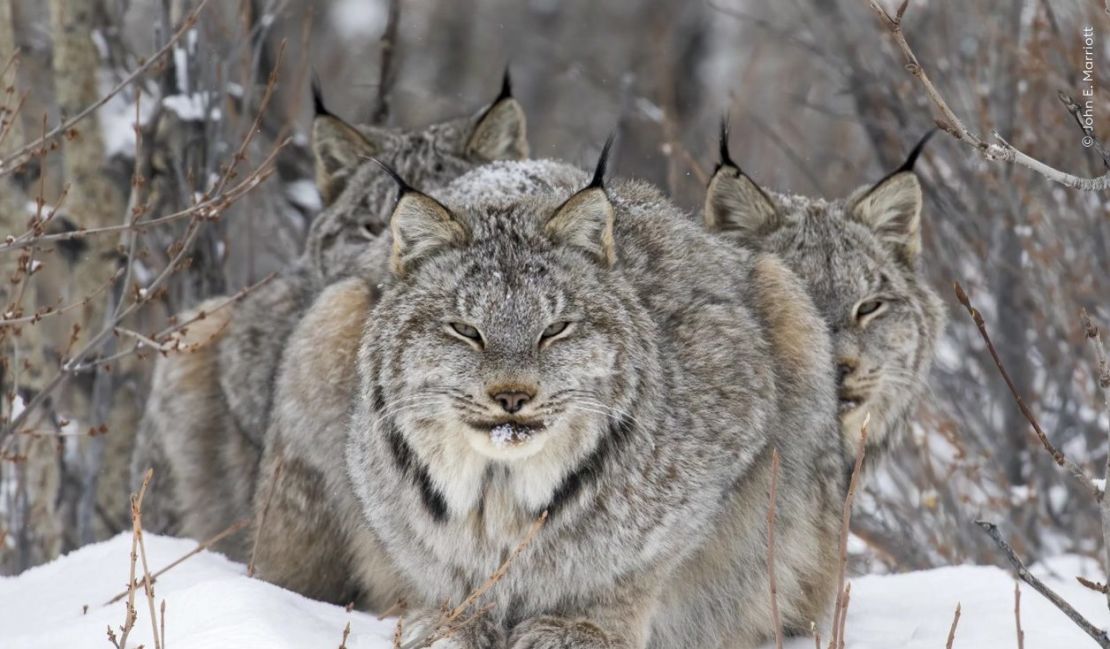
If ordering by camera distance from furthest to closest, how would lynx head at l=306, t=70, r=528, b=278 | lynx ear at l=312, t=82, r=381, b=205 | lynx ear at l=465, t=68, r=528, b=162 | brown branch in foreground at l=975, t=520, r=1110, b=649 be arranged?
1. lynx ear at l=465, t=68, r=528, b=162
2. lynx ear at l=312, t=82, r=381, b=205
3. lynx head at l=306, t=70, r=528, b=278
4. brown branch in foreground at l=975, t=520, r=1110, b=649

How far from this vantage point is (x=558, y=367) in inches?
183

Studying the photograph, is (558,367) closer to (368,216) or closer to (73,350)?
(368,216)

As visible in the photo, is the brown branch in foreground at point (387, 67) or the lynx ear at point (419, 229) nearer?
the lynx ear at point (419, 229)

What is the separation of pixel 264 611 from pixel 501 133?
312cm

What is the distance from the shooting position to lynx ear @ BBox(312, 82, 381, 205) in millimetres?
6980

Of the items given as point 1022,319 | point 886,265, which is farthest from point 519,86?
point 886,265

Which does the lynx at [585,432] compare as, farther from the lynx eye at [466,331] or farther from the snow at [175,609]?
the snow at [175,609]

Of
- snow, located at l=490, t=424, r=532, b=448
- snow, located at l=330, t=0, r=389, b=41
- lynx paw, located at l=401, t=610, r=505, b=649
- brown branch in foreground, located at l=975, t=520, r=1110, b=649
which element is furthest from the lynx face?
snow, located at l=330, t=0, r=389, b=41

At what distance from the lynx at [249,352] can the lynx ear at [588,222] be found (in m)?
1.48

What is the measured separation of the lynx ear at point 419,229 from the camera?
497 cm

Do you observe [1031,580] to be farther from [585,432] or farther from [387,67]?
[387,67]

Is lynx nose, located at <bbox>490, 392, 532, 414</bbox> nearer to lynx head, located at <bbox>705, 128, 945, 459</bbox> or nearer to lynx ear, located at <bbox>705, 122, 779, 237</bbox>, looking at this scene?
lynx head, located at <bbox>705, 128, 945, 459</bbox>

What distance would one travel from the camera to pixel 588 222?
4.98m

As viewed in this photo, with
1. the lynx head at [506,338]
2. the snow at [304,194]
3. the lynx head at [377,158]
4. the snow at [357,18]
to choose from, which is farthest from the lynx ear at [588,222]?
the snow at [357,18]
